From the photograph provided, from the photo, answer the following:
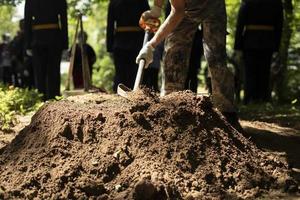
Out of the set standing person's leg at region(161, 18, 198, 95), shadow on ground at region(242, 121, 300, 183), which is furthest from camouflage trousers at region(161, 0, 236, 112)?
shadow on ground at region(242, 121, 300, 183)

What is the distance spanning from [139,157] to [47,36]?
5.73 metres

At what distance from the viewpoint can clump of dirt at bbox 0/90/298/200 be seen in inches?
164

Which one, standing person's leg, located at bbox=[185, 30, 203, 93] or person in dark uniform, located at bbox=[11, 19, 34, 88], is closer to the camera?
standing person's leg, located at bbox=[185, 30, 203, 93]

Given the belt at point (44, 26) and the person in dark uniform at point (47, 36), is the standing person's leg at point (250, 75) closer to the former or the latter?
the person in dark uniform at point (47, 36)

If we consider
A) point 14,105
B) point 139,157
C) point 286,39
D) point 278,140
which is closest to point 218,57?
point 278,140

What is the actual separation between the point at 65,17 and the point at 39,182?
5967 mm

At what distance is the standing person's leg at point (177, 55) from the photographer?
236 inches

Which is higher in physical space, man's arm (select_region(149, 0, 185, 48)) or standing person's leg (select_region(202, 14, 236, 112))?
man's arm (select_region(149, 0, 185, 48))

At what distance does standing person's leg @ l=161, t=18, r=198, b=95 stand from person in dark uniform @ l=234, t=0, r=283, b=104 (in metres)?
4.43

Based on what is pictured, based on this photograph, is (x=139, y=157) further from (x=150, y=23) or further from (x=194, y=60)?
(x=194, y=60)

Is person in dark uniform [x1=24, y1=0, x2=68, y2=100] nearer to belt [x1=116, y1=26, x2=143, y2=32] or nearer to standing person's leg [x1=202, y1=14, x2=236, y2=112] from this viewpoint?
belt [x1=116, y1=26, x2=143, y2=32]

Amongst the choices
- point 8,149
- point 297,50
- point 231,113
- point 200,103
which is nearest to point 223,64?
point 231,113

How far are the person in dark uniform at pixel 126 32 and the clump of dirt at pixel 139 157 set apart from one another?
14.3 feet

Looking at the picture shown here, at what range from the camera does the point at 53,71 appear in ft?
32.5
